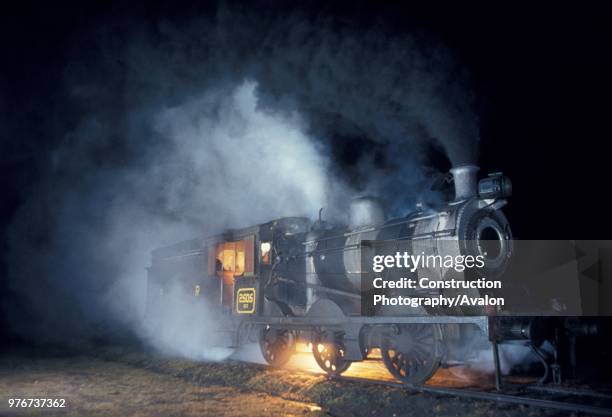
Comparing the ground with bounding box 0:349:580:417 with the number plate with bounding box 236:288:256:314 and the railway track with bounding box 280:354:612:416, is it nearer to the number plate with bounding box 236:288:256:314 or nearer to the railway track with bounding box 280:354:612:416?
the railway track with bounding box 280:354:612:416

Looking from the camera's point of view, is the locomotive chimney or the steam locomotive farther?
the locomotive chimney

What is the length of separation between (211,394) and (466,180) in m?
5.28

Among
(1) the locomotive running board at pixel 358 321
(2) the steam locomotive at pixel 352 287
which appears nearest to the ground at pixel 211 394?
(2) the steam locomotive at pixel 352 287

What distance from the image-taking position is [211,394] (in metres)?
7.53

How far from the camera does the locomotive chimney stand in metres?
7.18

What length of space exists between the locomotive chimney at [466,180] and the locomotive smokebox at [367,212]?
1712 mm

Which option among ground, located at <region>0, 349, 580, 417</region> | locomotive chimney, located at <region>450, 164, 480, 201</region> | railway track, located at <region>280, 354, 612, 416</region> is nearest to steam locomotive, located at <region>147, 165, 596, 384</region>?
locomotive chimney, located at <region>450, 164, 480, 201</region>

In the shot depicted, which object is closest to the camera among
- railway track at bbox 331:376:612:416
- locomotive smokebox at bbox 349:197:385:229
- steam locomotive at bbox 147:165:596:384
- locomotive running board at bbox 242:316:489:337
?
railway track at bbox 331:376:612:416

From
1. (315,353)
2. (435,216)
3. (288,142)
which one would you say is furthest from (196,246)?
(435,216)

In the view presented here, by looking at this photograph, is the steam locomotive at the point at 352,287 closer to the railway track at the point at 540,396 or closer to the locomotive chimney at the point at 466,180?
the locomotive chimney at the point at 466,180

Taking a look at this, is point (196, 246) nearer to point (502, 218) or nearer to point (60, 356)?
point (60, 356)

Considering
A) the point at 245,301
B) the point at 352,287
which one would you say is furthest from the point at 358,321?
the point at 245,301

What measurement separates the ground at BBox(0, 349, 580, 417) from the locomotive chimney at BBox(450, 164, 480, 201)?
2980 millimetres

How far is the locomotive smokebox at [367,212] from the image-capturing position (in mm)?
8602
